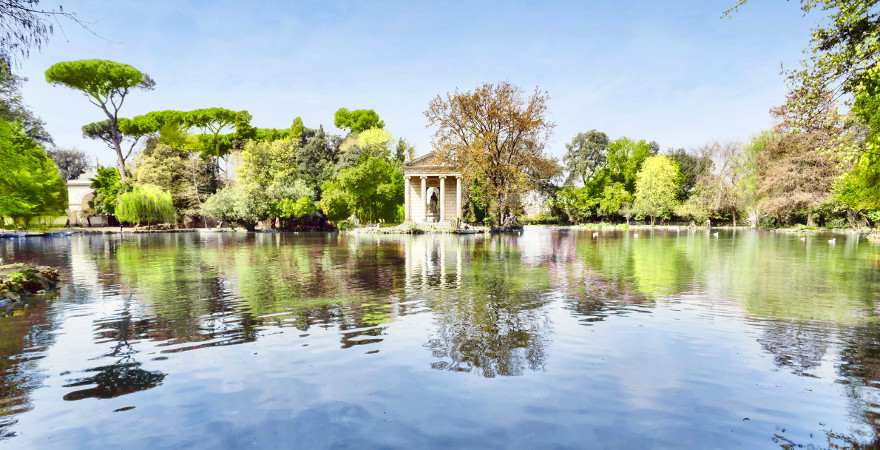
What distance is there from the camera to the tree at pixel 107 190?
62.4 m

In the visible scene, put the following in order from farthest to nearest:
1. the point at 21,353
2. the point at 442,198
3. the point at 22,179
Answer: the point at 442,198 < the point at 22,179 < the point at 21,353

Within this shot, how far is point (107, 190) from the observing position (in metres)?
63.1

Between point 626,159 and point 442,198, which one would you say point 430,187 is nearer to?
point 442,198

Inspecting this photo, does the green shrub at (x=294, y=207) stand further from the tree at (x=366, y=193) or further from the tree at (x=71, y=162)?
the tree at (x=71, y=162)

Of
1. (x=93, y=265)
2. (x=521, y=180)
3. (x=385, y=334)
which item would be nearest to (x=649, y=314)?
(x=385, y=334)

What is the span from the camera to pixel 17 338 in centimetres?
952

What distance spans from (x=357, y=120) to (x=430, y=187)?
3528cm

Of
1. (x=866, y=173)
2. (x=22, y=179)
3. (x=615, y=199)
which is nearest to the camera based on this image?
(x=866, y=173)

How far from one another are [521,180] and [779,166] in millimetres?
28562

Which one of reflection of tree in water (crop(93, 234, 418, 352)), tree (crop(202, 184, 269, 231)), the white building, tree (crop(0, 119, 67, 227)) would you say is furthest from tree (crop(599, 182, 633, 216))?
the white building

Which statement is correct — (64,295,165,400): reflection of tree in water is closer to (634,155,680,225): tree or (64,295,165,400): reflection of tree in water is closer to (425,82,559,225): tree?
(425,82,559,225): tree

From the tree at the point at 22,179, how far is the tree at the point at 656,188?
7469 centimetres

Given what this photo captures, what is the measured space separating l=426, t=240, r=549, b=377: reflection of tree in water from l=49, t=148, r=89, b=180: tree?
109m

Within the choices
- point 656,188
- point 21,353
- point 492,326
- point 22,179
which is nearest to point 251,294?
point 21,353
